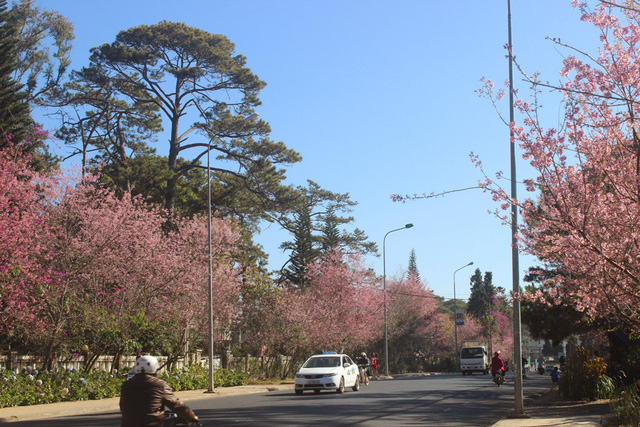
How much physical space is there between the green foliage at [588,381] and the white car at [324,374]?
328 inches

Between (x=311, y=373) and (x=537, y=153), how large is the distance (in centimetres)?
1740

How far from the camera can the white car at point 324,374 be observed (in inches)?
1052

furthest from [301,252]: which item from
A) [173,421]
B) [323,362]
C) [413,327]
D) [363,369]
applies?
[173,421]

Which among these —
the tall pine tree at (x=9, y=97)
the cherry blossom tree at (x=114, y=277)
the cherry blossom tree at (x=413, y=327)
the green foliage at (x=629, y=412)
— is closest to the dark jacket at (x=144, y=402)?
the green foliage at (x=629, y=412)

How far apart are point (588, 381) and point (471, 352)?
1407 inches

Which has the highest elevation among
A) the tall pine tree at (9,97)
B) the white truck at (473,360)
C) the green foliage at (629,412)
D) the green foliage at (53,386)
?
the tall pine tree at (9,97)

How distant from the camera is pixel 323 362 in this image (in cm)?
2823

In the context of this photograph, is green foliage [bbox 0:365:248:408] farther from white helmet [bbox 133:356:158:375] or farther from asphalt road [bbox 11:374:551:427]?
white helmet [bbox 133:356:158:375]

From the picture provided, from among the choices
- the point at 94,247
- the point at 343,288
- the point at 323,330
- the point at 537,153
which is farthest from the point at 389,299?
the point at 537,153

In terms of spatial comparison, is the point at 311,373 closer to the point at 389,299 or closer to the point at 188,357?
the point at 188,357

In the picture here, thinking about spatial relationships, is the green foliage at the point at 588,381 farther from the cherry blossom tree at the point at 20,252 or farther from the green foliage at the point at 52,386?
the cherry blossom tree at the point at 20,252

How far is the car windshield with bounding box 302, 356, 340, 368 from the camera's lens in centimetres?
2784

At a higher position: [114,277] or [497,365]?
[114,277]

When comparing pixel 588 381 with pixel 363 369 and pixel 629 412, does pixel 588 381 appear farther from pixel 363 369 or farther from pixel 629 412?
pixel 363 369
